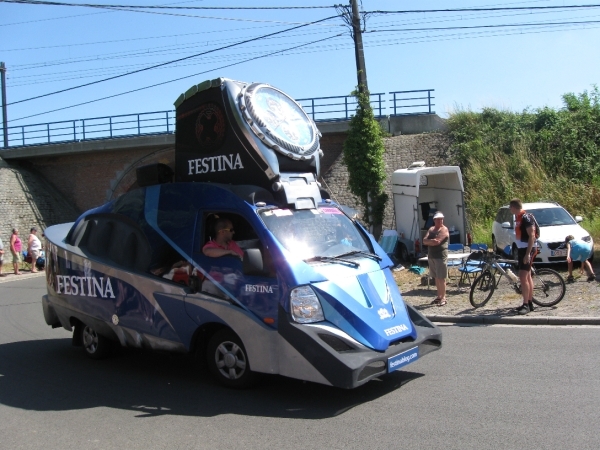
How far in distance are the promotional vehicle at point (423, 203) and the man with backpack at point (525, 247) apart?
24.8 feet

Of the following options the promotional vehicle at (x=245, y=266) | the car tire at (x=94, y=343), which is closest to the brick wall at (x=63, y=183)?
the car tire at (x=94, y=343)

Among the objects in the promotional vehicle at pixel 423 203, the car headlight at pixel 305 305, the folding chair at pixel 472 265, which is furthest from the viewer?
the promotional vehicle at pixel 423 203

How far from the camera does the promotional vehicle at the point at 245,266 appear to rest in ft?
20.2

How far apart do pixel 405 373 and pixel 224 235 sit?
2.56 meters

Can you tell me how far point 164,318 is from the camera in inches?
285

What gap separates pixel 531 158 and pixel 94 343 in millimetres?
20490

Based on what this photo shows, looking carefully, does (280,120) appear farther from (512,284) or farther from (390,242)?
(390,242)

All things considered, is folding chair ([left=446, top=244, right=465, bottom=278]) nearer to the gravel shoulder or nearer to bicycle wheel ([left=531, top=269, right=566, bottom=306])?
the gravel shoulder

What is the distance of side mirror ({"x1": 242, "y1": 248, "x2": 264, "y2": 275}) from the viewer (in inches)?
249

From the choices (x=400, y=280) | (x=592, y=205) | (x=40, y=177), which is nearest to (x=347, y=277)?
(x=400, y=280)

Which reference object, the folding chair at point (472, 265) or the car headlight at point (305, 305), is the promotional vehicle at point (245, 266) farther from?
the folding chair at point (472, 265)

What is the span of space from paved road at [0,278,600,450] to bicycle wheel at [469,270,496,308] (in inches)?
110

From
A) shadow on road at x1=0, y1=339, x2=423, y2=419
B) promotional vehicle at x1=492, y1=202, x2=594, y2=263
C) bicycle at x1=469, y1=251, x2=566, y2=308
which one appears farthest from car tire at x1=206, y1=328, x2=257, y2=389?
promotional vehicle at x1=492, y1=202, x2=594, y2=263

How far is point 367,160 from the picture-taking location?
70.8ft
